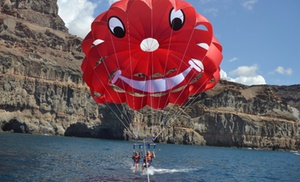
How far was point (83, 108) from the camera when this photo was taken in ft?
326

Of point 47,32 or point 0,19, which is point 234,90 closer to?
point 47,32

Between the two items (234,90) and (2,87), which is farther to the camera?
(234,90)

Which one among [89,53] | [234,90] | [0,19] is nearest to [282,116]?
[234,90]

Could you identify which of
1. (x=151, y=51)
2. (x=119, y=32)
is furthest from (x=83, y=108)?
(x=119, y=32)

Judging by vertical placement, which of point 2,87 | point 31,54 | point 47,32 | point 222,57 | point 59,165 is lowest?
point 59,165

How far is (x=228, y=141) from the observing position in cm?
10950

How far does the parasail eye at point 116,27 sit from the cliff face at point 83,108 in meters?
61.7

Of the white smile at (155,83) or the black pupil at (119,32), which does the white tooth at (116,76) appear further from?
the black pupil at (119,32)

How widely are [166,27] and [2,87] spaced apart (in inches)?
3084

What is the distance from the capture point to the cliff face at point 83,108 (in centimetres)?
9119

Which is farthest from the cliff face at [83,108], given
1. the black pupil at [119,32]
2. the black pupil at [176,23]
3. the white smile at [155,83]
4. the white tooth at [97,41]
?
the black pupil at [176,23]

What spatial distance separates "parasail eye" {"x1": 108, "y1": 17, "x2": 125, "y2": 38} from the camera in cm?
1934

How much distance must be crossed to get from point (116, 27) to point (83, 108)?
268ft

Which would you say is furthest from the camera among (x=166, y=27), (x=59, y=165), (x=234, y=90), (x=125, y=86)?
(x=234, y=90)
